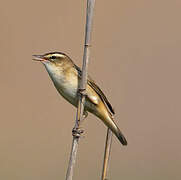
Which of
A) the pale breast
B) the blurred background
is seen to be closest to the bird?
the pale breast

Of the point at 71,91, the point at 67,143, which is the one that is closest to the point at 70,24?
the point at 67,143

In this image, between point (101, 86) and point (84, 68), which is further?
point (101, 86)

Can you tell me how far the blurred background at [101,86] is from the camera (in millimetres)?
5332

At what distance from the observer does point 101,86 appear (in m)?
5.77

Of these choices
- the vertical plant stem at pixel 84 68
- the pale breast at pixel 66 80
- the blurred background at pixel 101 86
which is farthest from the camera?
the blurred background at pixel 101 86

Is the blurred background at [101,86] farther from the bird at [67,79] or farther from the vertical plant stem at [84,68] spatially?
the vertical plant stem at [84,68]

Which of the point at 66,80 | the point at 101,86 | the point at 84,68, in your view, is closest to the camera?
the point at 84,68

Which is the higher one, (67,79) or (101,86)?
(101,86)

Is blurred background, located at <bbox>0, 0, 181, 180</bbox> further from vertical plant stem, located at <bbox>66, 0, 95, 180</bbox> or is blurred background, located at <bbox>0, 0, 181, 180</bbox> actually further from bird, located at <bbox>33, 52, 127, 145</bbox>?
vertical plant stem, located at <bbox>66, 0, 95, 180</bbox>

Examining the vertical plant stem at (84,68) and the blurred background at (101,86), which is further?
the blurred background at (101,86)

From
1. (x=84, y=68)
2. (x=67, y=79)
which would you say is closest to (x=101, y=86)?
(x=67, y=79)

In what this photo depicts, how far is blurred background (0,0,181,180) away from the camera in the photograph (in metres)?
5.33

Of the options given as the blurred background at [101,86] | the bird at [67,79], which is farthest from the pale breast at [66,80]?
the blurred background at [101,86]

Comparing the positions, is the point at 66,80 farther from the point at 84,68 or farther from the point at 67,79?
the point at 84,68
